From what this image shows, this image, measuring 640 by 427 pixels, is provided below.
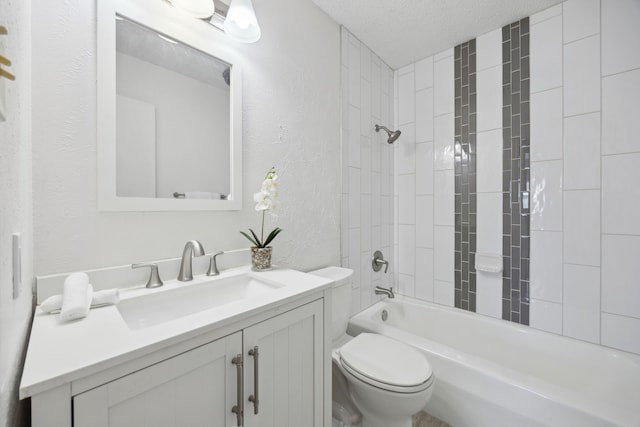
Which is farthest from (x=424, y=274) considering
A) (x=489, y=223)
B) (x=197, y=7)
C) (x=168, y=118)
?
(x=197, y=7)

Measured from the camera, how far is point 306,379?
0.87m

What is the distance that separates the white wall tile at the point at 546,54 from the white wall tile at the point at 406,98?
783 mm

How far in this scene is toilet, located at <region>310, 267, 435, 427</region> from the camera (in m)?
1.05

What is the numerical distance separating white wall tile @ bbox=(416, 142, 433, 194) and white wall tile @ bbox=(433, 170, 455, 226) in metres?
0.06

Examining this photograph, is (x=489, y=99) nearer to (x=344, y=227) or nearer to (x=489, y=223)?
(x=489, y=223)

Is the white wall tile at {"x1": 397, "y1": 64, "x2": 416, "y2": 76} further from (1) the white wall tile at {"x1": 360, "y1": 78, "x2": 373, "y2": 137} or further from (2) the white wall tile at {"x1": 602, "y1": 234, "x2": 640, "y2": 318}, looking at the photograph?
(2) the white wall tile at {"x1": 602, "y1": 234, "x2": 640, "y2": 318}

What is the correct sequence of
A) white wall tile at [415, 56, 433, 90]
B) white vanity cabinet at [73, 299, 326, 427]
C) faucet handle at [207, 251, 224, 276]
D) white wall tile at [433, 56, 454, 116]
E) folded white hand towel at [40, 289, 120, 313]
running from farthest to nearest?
white wall tile at [415, 56, 433, 90] < white wall tile at [433, 56, 454, 116] < faucet handle at [207, 251, 224, 276] < folded white hand towel at [40, 289, 120, 313] < white vanity cabinet at [73, 299, 326, 427]

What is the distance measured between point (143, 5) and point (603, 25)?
2.28 m

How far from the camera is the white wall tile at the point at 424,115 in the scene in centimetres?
210

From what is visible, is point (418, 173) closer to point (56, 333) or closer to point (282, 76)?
point (282, 76)

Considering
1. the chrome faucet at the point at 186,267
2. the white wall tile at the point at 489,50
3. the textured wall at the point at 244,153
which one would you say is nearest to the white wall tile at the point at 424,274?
the textured wall at the point at 244,153

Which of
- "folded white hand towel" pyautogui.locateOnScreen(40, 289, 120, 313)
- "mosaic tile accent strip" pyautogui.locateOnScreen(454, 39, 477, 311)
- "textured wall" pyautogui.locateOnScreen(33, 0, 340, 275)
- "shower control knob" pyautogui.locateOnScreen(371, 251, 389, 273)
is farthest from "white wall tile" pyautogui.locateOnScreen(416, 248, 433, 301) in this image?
"folded white hand towel" pyautogui.locateOnScreen(40, 289, 120, 313)

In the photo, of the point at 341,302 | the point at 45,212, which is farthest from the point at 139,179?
the point at 341,302

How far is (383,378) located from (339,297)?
17.6 inches
